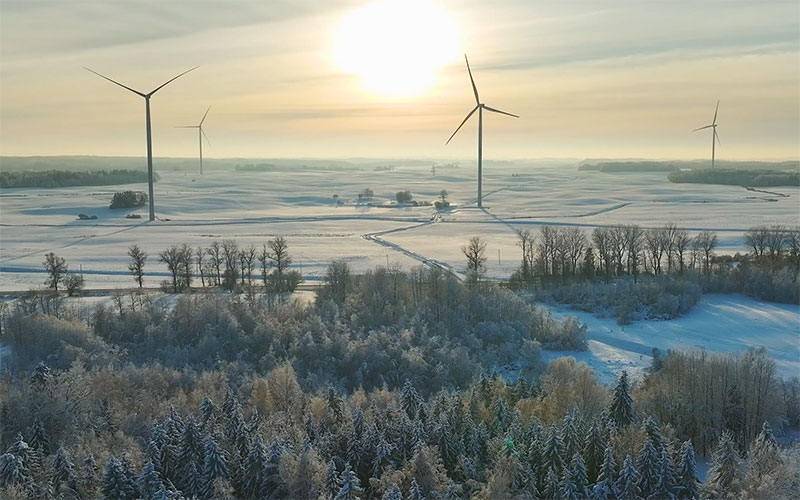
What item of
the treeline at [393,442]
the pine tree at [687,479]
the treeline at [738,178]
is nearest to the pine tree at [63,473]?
the treeline at [393,442]

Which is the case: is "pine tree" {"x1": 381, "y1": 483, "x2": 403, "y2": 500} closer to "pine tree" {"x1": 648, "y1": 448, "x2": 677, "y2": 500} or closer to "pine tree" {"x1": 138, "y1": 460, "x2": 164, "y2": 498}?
"pine tree" {"x1": 138, "y1": 460, "x2": 164, "y2": 498}

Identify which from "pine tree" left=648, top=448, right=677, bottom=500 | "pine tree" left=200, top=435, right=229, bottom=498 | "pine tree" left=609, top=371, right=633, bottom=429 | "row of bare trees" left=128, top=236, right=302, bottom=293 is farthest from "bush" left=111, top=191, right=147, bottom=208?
"pine tree" left=648, top=448, right=677, bottom=500

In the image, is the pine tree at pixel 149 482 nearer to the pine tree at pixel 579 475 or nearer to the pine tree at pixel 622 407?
the pine tree at pixel 579 475

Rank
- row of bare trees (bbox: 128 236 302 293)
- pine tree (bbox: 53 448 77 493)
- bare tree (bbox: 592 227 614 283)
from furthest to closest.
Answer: bare tree (bbox: 592 227 614 283), row of bare trees (bbox: 128 236 302 293), pine tree (bbox: 53 448 77 493)

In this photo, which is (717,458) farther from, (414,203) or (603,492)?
(414,203)

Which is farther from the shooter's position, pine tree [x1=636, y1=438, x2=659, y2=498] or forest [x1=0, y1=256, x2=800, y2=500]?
forest [x1=0, y1=256, x2=800, y2=500]

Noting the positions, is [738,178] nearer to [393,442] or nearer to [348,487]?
[393,442]
